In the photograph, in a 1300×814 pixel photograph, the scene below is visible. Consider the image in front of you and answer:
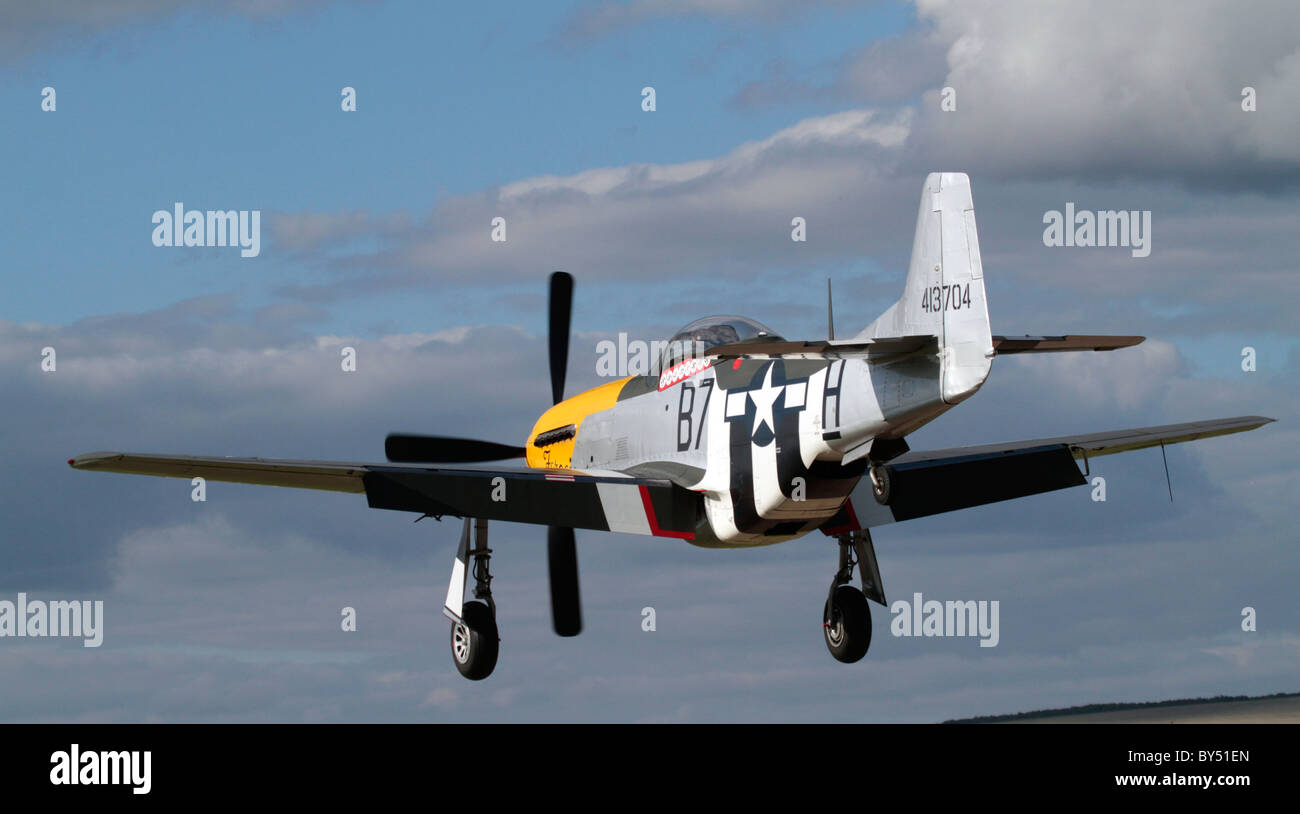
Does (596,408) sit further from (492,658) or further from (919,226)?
(919,226)

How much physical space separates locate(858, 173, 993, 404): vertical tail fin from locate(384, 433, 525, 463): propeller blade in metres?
10.0

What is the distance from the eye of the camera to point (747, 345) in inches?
593

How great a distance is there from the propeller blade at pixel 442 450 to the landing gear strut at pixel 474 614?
5.74 ft

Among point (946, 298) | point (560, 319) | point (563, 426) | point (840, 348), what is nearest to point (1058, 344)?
point (946, 298)

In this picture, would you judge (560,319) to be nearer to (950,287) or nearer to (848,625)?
(848,625)

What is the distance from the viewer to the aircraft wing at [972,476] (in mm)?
20984

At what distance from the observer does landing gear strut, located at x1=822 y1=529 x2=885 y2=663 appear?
21.5 m

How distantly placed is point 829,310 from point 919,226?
2597 mm

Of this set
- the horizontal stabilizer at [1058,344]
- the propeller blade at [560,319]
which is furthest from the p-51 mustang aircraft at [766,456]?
the propeller blade at [560,319]

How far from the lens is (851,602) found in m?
21.6

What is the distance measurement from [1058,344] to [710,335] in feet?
20.6
